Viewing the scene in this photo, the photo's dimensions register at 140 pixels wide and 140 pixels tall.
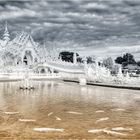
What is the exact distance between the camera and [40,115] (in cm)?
1162

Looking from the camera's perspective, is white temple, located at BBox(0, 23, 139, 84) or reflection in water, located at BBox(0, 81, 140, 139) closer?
reflection in water, located at BBox(0, 81, 140, 139)

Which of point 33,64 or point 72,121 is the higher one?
point 33,64

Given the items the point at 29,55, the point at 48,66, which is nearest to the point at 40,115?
the point at 48,66

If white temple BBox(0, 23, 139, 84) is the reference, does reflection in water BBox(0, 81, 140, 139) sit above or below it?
below

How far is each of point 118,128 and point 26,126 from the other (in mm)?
2821

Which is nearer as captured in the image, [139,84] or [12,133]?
[12,133]

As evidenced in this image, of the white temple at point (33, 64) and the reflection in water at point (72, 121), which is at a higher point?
the white temple at point (33, 64)

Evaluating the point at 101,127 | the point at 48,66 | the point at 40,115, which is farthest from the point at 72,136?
the point at 48,66

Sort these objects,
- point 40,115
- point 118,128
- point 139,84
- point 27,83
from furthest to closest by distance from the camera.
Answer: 1. point 27,83
2. point 139,84
3. point 40,115
4. point 118,128

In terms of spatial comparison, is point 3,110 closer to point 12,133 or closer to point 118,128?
point 12,133

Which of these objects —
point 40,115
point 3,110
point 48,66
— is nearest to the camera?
point 40,115

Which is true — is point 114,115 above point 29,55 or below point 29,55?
below

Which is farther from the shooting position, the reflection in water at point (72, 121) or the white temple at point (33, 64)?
the white temple at point (33, 64)

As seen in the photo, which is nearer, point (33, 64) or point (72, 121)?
point (72, 121)
